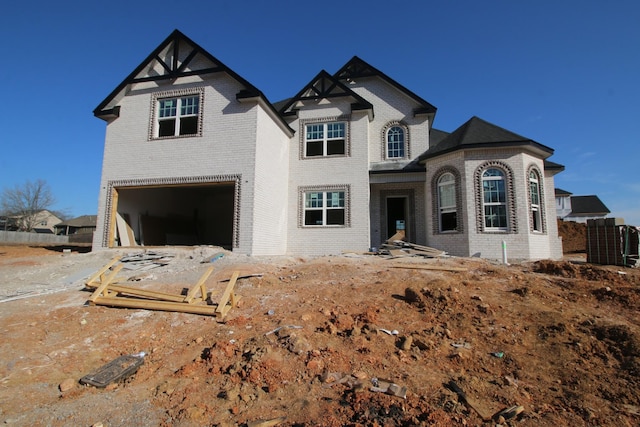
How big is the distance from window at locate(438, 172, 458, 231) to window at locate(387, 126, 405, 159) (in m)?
2.79

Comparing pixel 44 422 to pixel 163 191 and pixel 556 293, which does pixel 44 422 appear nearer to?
pixel 556 293

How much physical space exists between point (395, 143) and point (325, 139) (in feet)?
11.6

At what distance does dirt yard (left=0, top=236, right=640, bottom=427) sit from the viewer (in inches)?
137

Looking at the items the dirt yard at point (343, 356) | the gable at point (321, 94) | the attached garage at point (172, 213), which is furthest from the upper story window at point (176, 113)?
the dirt yard at point (343, 356)

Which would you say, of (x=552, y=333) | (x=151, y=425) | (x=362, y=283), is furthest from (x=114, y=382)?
(x=552, y=333)

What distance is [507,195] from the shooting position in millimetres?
12883

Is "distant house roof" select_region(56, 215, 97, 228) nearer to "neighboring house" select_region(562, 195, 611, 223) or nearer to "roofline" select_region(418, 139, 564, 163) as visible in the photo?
"roofline" select_region(418, 139, 564, 163)

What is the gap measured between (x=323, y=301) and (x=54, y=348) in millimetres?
4431

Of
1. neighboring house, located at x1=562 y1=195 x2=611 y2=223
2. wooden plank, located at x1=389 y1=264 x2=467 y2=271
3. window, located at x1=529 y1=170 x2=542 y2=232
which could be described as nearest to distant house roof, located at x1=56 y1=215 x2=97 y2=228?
wooden plank, located at x1=389 y1=264 x2=467 y2=271

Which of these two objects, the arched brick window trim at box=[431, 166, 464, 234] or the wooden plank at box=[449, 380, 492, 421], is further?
the arched brick window trim at box=[431, 166, 464, 234]

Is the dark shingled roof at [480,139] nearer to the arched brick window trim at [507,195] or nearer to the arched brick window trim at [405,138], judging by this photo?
the arched brick window trim at [507,195]

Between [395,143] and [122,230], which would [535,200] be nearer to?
[395,143]

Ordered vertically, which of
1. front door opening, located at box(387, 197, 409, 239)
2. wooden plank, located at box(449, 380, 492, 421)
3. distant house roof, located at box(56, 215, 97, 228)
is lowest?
wooden plank, located at box(449, 380, 492, 421)

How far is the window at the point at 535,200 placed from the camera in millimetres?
13117
